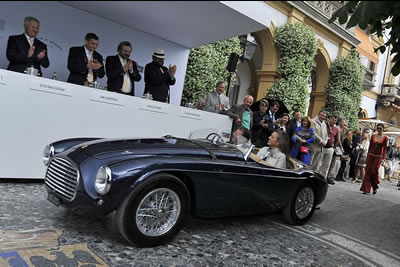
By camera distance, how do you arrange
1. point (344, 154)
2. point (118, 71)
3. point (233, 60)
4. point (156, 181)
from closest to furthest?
point (156, 181) < point (118, 71) < point (233, 60) < point (344, 154)

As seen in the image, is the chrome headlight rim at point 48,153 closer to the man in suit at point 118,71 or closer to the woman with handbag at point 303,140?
the man in suit at point 118,71

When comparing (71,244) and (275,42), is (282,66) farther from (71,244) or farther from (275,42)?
(71,244)

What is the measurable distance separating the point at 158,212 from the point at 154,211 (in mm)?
43

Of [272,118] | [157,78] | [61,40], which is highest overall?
[61,40]

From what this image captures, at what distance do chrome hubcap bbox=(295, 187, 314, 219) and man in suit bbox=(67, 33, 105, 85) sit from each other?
3604 millimetres

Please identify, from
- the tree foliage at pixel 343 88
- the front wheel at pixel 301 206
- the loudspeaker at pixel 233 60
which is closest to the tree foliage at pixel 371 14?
the front wheel at pixel 301 206

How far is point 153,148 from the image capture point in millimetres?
3105

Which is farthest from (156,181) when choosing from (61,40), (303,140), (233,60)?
(233,60)

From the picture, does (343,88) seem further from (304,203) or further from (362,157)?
(304,203)

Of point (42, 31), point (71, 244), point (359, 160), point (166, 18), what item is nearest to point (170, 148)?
point (71, 244)

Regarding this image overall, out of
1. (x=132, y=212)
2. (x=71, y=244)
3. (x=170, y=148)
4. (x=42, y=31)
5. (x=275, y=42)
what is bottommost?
(x=71, y=244)

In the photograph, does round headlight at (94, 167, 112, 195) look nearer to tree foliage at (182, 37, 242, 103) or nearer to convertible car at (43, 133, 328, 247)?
convertible car at (43, 133, 328, 247)

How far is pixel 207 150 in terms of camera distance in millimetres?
3467

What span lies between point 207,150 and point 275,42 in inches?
434
